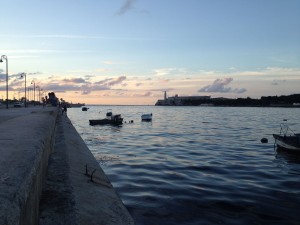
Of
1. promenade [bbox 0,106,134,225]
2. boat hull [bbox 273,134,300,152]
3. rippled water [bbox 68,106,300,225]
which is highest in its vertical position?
promenade [bbox 0,106,134,225]

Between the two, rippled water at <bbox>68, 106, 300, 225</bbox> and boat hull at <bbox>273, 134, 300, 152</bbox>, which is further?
boat hull at <bbox>273, 134, 300, 152</bbox>

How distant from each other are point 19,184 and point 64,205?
8.55 ft

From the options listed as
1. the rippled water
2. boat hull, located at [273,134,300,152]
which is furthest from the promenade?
boat hull, located at [273,134,300,152]

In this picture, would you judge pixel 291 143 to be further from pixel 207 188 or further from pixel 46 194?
pixel 46 194

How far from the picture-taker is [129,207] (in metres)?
11.8

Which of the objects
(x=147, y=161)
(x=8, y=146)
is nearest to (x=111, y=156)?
(x=147, y=161)

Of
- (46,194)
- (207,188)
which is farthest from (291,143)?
(46,194)

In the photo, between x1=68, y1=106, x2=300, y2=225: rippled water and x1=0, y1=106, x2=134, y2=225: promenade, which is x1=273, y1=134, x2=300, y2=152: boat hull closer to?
x1=68, y1=106, x2=300, y2=225: rippled water

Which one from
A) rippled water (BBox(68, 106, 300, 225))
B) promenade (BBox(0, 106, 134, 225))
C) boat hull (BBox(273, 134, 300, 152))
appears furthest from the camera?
boat hull (BBox(273, 134, 300, 152))

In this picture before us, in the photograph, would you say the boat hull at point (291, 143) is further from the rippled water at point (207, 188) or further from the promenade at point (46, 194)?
the promenade at point (46, 194)

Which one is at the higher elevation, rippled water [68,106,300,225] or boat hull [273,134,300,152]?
boat hull [273,134,300,152]

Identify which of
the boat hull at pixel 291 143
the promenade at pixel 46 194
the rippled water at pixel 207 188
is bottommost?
the rippled water at pixel 207 188

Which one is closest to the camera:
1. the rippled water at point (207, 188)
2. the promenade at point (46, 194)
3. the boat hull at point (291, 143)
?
the promenade at point (46, 194)

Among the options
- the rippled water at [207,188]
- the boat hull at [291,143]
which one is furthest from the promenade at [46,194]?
the boat hull at [291,143]
